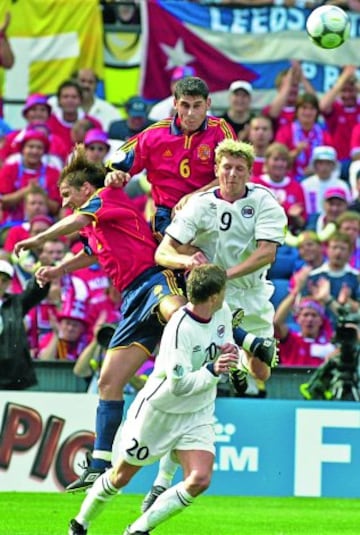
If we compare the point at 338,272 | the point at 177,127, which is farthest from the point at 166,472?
the point at 338,272

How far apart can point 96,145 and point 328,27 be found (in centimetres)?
562

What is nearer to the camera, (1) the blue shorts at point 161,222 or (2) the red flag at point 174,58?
(1) the blue shorts at point 161,222

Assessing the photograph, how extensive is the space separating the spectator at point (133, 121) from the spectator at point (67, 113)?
0.77 ft

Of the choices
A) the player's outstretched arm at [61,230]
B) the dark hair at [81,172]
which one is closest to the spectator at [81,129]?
the dark hair at [81,172]

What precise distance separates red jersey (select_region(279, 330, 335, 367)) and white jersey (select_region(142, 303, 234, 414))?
5.77m

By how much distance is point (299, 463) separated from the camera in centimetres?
1429

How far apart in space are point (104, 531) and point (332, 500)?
3.54 meters

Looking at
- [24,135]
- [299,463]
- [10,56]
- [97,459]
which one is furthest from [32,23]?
[97,459]

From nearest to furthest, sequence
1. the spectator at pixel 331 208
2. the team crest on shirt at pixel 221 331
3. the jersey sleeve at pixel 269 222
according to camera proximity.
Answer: the team crest on shirt at pixel 221 331 → the jersey sleeve at pixel 269 222 → the spectator at pixel 331 208

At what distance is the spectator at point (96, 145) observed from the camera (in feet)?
58.0

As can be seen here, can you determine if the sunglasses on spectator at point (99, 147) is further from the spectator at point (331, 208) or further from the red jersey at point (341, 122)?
the red jersey at point (341, 122)

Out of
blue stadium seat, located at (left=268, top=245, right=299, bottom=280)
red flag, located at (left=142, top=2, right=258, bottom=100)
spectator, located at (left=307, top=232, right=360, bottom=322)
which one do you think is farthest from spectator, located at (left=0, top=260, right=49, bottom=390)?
red flag, located at (left=142, top=2, right=258, bottom=100)

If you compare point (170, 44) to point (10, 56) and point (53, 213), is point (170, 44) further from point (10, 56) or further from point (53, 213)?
point (53, 213)

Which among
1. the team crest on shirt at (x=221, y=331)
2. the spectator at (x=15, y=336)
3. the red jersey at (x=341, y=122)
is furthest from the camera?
the red jersey at (x=341, y=122)
